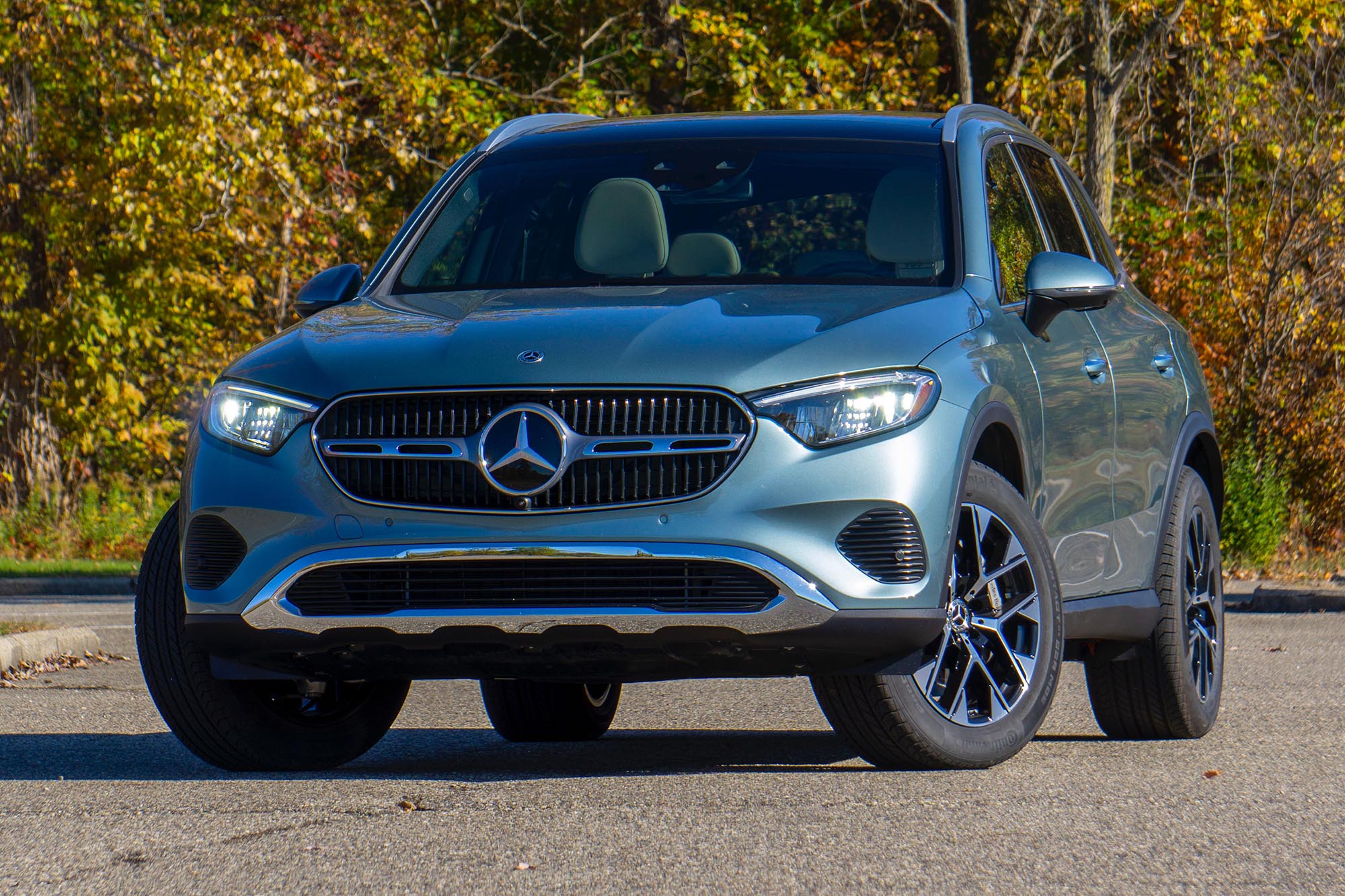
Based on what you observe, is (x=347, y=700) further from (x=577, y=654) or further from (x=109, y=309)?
(x=109, y=309)

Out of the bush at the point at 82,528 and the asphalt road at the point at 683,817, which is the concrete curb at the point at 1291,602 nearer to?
the asphalt road at the point at 683,817

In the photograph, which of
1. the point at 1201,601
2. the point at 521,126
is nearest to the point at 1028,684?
the point at 1201,601

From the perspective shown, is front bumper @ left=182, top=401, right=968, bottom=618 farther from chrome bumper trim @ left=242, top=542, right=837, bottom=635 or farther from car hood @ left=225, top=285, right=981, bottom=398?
car hood @ left=225, top=285, right=981, bottom=398

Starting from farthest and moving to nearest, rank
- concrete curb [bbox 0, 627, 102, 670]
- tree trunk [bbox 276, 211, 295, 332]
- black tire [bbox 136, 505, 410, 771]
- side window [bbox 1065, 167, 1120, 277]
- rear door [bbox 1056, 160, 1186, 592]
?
1. tree trunk [bbox 276, 211, 295, 332]
2. concrete curb [bbox 0, 627, 102, 670]
3. side window [bbox 1065, 167, 1120, 277]
4. rear door [bbox 1056, 160, 1186, 592]
5. black tire [bbox 136, 505, 410, 771]

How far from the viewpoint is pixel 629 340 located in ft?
17.0

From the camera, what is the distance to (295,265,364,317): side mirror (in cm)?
609

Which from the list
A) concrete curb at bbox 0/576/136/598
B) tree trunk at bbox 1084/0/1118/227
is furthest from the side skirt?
tree trunk at bbox 1084/0/1118/227

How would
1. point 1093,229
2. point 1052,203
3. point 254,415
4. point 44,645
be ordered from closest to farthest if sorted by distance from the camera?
point 254,415 < point 1052,203 < point 1093,229 < point 44,645

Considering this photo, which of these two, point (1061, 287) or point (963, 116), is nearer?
point (1061, 287)

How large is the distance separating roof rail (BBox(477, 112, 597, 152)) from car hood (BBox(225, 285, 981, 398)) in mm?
1234

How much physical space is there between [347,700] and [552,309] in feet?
4.73

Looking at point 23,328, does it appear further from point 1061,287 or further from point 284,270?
point 1061,287

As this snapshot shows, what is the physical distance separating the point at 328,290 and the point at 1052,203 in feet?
8.26

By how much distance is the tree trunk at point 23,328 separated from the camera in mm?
23641
